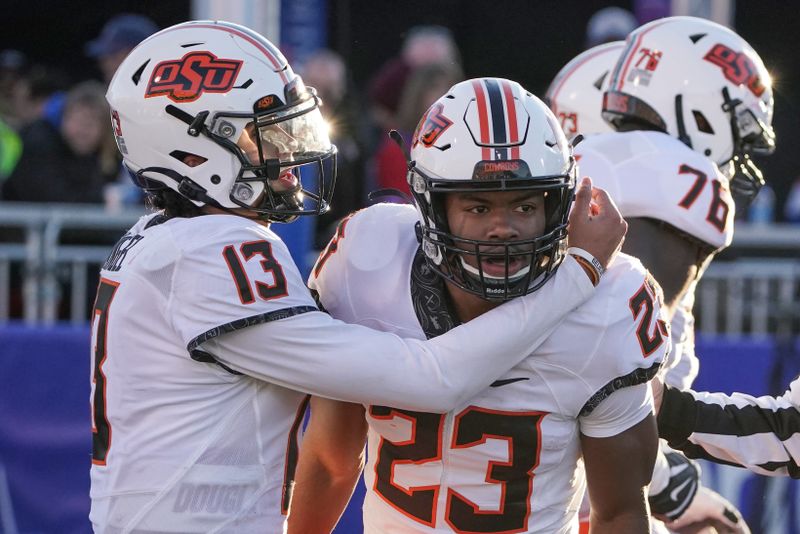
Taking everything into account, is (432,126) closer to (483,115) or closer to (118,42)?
(483,115)

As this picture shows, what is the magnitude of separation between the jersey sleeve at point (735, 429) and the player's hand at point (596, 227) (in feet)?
1.76

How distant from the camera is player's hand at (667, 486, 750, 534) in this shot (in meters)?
3.69

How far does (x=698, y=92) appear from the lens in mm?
3781

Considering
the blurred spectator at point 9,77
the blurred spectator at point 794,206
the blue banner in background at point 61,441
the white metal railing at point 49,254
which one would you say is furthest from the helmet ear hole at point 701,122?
the blurred spectator at point 9,77

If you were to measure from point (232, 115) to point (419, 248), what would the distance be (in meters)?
0.55

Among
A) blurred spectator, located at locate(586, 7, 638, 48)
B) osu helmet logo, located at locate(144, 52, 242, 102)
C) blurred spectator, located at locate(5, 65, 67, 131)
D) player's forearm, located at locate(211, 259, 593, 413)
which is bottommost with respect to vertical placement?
blurred spectator, located at locate(5, 65, 67, 131)

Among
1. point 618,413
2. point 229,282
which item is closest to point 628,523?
point 618,413

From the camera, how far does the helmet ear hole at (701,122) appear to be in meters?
3.78

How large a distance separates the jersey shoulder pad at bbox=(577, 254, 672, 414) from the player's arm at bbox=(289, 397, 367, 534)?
26.9 inches

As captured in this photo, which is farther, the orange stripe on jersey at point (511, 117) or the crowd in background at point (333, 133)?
the crowd in background at point (333, 133)

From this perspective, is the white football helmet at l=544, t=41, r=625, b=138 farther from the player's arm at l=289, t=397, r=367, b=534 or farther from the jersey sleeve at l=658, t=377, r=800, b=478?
the player's arm at l=289, t=397, r=367, b=534

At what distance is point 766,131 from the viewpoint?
3859mm

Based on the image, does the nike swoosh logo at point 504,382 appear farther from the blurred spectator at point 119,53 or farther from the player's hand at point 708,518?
the blurred spectator at point 119,53

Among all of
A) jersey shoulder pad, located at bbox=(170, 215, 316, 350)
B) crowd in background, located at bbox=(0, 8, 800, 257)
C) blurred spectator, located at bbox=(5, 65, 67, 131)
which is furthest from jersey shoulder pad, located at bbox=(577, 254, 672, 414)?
blurred spectator, located at bbox=(5, 65, 67, 131)
